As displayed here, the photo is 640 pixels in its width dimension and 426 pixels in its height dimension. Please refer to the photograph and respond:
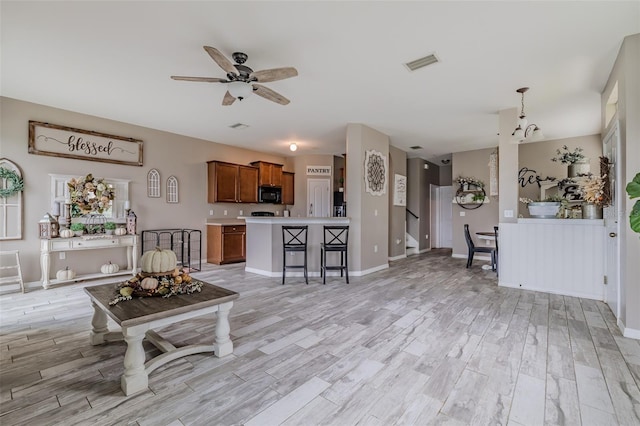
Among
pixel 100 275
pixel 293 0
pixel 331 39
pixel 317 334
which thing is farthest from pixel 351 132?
pixel 100 275

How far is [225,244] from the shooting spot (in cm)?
635

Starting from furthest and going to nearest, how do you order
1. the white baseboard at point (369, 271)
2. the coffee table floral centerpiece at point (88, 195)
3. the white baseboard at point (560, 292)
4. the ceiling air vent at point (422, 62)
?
the white baseboard at point (369, 271), the coffee table floral centerpiece at point (88, 195), the white baseboard at point (560, 292), the ceiling air vent at point (422, 62)

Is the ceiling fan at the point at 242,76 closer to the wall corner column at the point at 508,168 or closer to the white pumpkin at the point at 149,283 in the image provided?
the white pumpkin at the point at 149,283

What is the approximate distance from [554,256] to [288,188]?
6.09m

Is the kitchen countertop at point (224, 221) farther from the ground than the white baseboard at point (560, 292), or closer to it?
farther from the ground

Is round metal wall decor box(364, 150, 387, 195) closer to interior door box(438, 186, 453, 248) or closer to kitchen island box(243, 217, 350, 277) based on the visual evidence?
kitchen island box(243, 217, 350, 277)

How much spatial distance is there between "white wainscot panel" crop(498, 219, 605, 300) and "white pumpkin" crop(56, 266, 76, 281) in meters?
6.77

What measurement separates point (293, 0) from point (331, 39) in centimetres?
58

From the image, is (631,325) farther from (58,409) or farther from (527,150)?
(527,150)

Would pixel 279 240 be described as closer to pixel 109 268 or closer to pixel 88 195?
pixel 109 268

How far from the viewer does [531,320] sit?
3.07 m

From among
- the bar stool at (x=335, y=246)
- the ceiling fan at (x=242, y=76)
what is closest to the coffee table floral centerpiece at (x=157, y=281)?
the ceiling fan at (x=242, y=76)

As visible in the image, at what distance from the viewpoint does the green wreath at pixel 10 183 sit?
162 inches

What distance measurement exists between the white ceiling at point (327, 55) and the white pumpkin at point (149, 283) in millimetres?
2191
